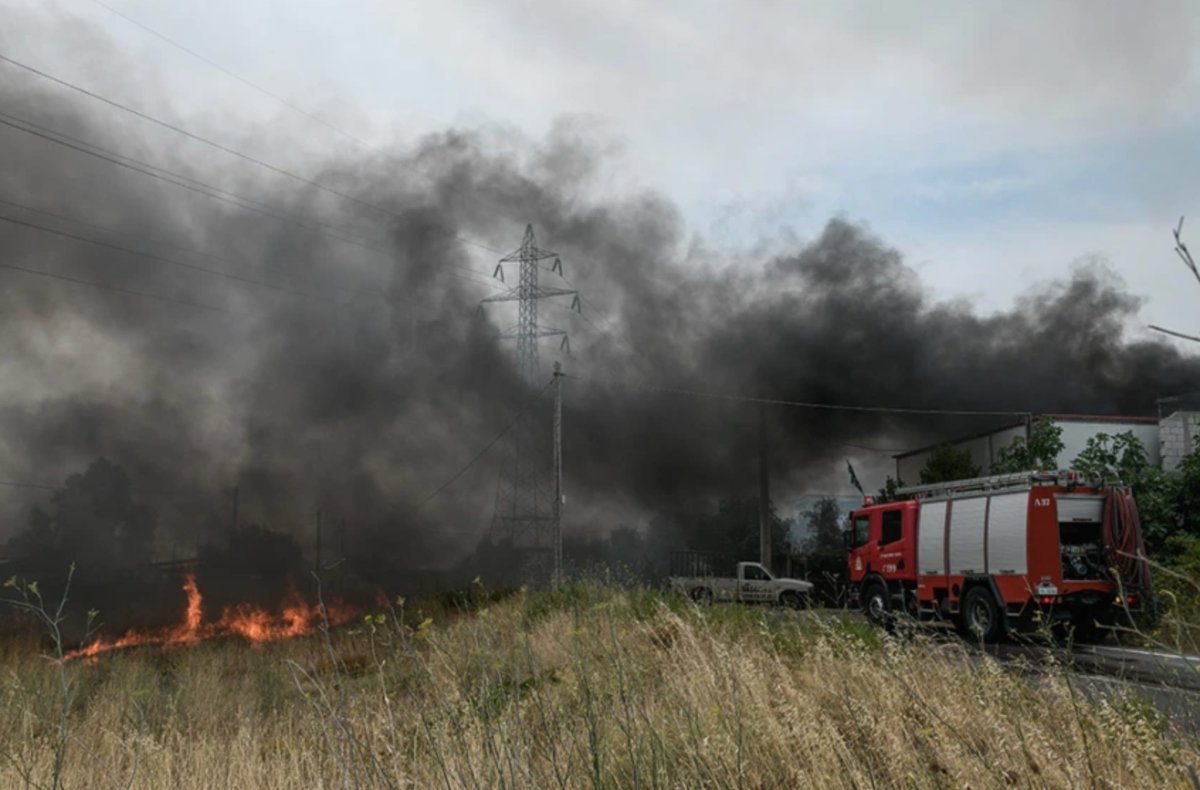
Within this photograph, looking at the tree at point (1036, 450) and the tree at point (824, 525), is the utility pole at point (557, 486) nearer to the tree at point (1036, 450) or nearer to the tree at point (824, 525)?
the tree at point (1036, 450)

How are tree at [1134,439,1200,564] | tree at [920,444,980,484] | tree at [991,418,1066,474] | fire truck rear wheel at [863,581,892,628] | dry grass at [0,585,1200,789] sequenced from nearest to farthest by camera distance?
1. dry grass at [0,585,1200,789]
2. fire truck rear wheel at [863,581,892,628]
3. tree at [1134,439,1200,564]
4. tree at [991,418,1066,474]
5. tree at [920,444,980,484]

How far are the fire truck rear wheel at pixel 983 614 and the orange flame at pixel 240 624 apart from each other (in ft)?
41.7

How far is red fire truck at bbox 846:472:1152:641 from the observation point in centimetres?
1527

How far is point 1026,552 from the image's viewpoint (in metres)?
15.5

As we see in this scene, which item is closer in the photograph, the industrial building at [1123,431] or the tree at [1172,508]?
the tree at [1172,508]

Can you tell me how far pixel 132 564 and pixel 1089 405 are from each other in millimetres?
32125

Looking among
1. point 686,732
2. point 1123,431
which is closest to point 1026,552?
point 686,732

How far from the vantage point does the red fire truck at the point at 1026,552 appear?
15273mm

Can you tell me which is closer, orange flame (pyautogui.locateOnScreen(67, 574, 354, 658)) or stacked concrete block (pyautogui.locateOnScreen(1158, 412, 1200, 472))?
orange flame (pyautogui.locateOnScreen(67, 574, 354, 658))

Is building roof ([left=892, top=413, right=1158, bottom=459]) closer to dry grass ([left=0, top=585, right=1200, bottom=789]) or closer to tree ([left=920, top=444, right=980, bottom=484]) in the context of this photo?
tree ([left=920, top=444, right=980, bottom=484])

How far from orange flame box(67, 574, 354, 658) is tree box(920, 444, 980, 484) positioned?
59.5 feet

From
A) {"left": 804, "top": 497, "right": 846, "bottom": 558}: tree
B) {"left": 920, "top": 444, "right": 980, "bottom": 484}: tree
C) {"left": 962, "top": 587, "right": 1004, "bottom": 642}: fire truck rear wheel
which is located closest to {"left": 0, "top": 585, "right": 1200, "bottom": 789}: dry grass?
{"left": 962, "top": 587, "right": 1004, "bottom": 642}: fire truck rear wheel

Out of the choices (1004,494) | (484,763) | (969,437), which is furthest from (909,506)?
(484,763)

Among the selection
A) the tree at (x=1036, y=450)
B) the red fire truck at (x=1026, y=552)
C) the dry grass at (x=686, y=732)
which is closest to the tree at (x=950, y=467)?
the tree at (x=1036, y=450)
